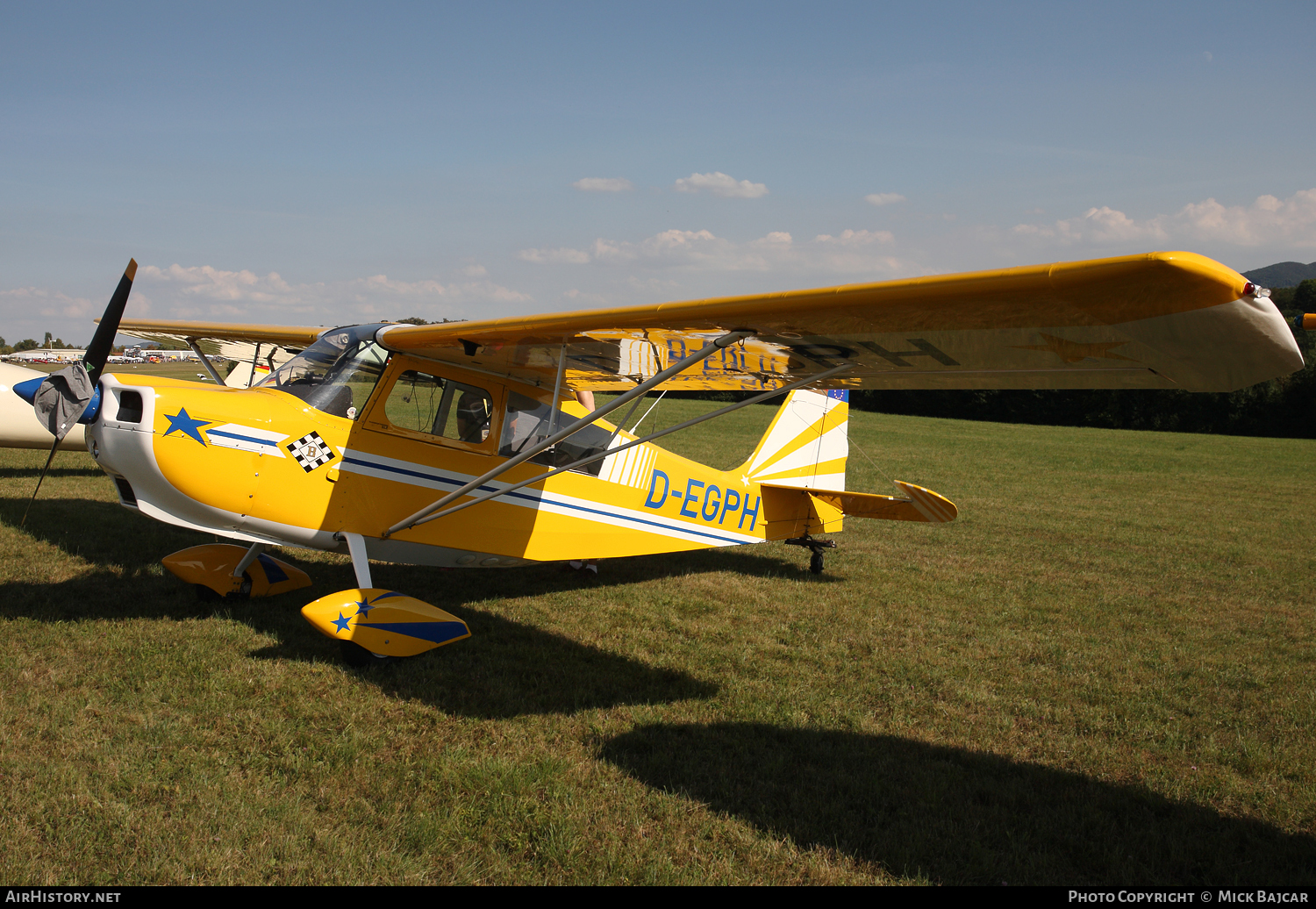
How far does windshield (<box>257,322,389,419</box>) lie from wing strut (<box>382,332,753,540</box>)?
0.84 m

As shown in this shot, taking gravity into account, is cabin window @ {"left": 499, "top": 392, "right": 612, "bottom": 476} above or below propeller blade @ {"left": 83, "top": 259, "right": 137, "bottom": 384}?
below

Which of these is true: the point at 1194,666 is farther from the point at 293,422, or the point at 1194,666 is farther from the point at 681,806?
the point at 293,422

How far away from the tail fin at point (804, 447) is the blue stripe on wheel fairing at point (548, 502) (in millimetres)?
847

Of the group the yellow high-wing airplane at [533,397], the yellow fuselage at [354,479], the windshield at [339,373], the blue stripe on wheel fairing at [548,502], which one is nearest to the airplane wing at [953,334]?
the yellow high-wing airplane at [533,397]

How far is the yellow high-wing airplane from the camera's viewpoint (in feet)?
9.22

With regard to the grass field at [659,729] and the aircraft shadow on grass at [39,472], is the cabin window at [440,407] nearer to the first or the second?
the grass field at [659,729]

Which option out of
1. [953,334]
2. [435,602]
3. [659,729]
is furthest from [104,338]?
[953,334]

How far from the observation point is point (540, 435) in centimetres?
579

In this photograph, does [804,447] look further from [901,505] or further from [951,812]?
[951,812]

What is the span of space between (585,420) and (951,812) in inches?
110

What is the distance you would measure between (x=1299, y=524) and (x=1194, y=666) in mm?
9392

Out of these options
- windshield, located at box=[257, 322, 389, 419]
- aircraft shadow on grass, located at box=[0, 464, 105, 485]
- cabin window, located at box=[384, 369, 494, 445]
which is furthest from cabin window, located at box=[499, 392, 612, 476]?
aircraft shadow on grass, located at box=[0, 464, 105, 485]

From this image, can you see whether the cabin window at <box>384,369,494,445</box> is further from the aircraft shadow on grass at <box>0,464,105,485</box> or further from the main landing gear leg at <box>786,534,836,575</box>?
the aircraft shadow on grass at <box>0,464,105,485</box>

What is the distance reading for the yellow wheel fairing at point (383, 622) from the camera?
443 cm
